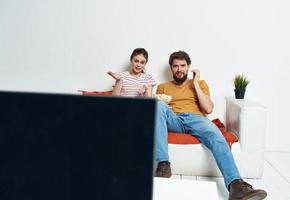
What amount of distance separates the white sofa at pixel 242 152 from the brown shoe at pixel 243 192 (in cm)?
46

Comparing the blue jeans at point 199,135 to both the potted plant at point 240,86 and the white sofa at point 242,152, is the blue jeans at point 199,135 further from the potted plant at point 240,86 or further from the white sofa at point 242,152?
the potted plant at point 240,86

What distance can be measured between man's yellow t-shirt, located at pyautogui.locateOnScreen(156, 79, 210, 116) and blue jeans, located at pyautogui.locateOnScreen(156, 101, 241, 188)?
0.13 m

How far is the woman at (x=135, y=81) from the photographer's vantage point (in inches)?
121

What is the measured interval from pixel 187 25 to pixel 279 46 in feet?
3.03

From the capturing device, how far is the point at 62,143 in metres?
0.44

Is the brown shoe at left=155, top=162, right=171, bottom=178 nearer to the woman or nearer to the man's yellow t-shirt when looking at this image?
the man's yellow t-shirt

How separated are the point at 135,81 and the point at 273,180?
1.42 metres

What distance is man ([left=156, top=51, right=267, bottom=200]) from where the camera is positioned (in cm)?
220

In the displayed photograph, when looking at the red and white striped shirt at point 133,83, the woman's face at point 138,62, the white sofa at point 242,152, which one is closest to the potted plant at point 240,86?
the white sofa at point 242,152

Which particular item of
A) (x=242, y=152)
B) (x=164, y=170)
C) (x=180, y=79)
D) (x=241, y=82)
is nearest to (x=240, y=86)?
(x=241, y=82)

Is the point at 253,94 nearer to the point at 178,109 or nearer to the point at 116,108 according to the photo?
the point at 178,109

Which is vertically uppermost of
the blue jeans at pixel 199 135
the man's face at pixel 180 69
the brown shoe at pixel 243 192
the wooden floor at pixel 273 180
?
the man's face at pixel 180 69

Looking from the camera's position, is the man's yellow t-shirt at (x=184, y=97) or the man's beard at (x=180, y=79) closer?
the man's yellow t-shirt at (x=184, y=97)

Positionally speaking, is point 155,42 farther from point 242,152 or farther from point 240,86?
point 242,152
